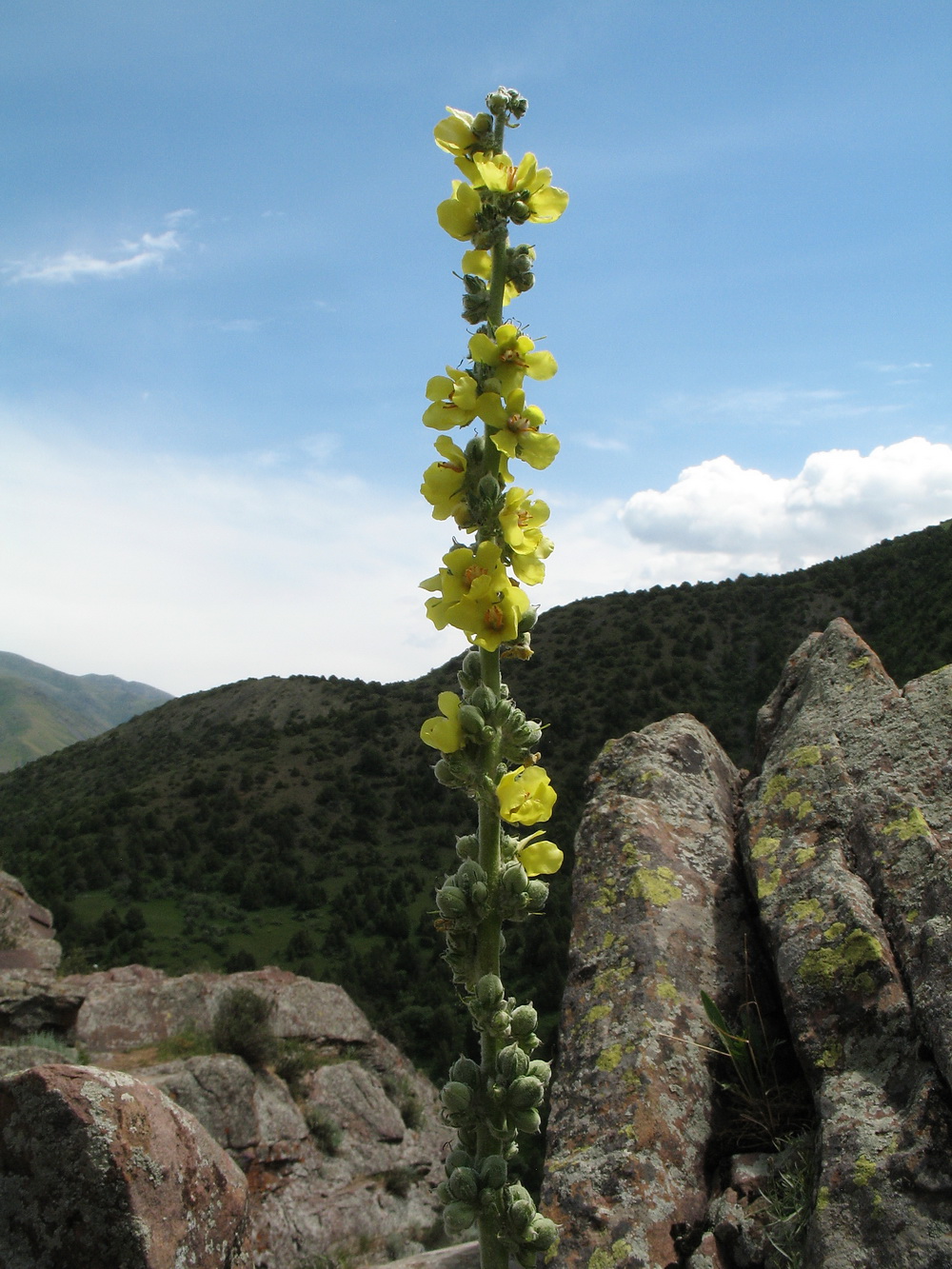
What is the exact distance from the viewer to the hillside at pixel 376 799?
2453 cm

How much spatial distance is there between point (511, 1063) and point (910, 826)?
3157 millimetres

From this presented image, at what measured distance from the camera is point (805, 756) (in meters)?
5.14

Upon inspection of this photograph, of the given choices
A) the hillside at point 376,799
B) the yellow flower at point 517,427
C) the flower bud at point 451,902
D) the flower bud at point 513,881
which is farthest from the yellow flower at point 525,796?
the hillside at point 376,799

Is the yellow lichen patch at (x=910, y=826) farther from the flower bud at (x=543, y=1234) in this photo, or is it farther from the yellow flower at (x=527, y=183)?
the yellow flower at (x=527, y=183)

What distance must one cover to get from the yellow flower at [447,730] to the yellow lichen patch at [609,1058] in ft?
9.33

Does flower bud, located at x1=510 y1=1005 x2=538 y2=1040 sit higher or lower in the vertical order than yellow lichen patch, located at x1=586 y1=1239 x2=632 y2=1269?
higher

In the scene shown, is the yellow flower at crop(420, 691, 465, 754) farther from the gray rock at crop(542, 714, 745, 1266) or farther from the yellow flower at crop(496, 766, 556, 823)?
the gray rock at crop(542, 714, 745, 1266)

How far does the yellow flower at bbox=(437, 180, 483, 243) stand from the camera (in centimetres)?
233

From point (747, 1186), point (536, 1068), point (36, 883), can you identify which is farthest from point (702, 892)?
point (36, 883)

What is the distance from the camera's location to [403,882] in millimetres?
30375

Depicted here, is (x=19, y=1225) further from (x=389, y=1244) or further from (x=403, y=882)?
(x=403, y=882)

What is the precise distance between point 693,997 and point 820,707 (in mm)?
2348

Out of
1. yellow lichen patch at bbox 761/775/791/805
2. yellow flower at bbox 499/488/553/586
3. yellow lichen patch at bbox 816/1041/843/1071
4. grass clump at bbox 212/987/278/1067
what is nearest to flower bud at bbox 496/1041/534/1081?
yellow flower at bbox 499/488/553/586

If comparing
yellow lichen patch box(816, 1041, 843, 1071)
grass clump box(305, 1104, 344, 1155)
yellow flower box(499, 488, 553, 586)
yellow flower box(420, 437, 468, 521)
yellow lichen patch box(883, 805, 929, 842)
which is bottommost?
grass clump box(305, 1104, 344, 1155)
